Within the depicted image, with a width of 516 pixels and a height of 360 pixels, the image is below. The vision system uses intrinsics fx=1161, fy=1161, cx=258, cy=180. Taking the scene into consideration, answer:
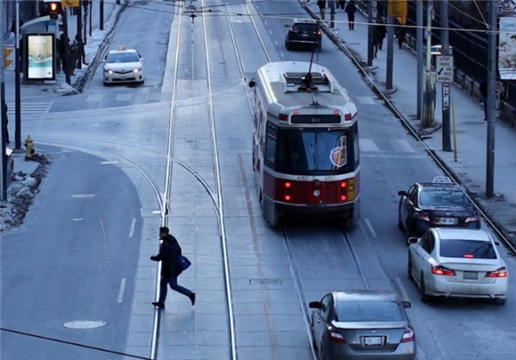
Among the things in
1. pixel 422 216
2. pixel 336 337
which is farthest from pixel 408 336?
pixel 422 216

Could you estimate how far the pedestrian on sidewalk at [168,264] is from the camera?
68.7ft

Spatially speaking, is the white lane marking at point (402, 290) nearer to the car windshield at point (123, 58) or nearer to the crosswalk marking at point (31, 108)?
the crosswalk marking at point (31, 108)

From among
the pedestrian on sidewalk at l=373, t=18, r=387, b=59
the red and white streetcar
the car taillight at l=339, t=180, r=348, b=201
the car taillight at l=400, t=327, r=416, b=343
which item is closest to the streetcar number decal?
the red and white streetcar

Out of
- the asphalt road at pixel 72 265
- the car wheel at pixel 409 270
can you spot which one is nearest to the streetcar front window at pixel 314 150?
the car wheel at pixel 409 270

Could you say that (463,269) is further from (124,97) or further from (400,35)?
(400,35)

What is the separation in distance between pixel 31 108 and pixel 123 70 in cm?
553

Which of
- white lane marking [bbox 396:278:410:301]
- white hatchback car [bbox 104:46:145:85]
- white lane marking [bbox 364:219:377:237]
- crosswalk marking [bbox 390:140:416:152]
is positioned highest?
white hatchback car [bbox 104:46:145:85]

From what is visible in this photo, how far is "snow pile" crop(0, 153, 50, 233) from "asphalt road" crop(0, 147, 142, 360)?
26 cm

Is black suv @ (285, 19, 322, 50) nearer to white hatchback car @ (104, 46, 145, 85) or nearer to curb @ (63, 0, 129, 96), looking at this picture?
curb @ (63, 0, 129, 96)

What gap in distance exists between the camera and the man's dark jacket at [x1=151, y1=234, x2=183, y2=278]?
20966 mm

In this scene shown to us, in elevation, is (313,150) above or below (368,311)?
above

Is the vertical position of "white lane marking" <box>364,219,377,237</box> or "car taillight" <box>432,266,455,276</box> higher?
"car taillight" <box>432,266,455,276</box>

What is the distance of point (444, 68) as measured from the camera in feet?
119

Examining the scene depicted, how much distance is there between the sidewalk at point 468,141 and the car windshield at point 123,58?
34.1 feet
